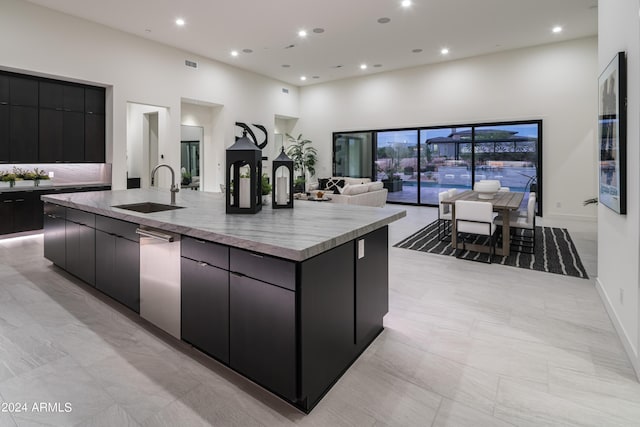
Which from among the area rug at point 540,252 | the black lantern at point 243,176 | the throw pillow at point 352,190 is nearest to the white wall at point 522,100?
the area rug at point 540,252

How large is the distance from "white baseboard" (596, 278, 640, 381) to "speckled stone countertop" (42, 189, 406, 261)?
65.9 inches

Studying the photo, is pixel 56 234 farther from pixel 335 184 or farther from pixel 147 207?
pixel 335 184

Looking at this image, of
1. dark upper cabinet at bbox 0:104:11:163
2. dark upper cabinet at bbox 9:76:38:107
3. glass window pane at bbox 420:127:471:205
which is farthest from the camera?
glass window pane at bbox 420:127:471:205

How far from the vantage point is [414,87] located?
988 centimetres

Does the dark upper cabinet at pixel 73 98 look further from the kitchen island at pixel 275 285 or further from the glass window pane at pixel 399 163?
the glass window pane at pixel 399 163

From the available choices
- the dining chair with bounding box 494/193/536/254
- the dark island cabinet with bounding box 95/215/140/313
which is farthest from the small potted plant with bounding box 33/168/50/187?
the dining chair with bounding box 494/193/536/254

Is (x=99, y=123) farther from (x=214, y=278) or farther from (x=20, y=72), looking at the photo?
(x=214, y=278)

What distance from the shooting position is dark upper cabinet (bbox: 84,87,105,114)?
6895 millimetres

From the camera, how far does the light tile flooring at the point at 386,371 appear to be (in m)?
1.77

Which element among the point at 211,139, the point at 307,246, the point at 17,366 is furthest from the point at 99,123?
the point at 307,246

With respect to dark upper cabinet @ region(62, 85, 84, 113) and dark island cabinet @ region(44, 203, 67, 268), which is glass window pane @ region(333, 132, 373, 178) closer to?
dark upper cabinet @ region(62, 85, 84, 113)

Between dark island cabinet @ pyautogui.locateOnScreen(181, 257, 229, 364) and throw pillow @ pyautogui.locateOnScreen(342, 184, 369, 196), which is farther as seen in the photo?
throw pillow @ pyautogui.locateOnScreen(342, 184, 369, 196)

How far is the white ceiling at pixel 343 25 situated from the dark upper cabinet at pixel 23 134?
1.85 metres

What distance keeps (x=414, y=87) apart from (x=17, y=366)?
394 inches
